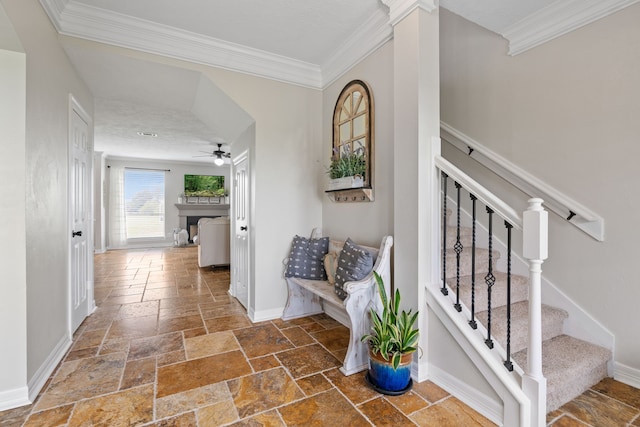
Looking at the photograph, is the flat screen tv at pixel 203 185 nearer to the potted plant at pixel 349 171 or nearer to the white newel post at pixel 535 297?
the potted plant at pixel 349 171

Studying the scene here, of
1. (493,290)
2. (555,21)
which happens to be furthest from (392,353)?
(555,21)

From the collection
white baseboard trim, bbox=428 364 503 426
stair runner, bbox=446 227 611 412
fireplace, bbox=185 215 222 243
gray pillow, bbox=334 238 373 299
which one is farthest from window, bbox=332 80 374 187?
fireplace, bbox=185 215 222 243

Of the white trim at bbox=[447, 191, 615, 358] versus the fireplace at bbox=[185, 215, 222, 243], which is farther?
the fireplace at bbox=[185, 215, 222, 243]

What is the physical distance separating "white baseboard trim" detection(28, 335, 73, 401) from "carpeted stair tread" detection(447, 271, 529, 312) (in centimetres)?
269

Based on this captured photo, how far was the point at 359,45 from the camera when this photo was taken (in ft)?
8.80

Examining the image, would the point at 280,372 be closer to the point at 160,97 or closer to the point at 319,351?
the point at 319,351

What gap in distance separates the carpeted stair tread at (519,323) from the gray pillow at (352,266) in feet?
2.66

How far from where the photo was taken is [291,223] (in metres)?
3.26

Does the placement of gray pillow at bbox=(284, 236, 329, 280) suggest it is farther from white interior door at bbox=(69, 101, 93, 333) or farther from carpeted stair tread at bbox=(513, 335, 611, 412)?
white interior door at bbox=(69, 101, 93, 333)

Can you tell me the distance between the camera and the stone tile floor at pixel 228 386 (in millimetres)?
1622

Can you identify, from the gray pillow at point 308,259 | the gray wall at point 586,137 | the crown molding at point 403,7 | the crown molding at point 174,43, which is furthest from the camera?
the gray pillow at point 308,259

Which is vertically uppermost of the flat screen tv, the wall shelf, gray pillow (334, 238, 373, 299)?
the flat screen tv

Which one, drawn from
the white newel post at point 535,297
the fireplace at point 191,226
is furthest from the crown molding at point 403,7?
the fireplace at point 191,226

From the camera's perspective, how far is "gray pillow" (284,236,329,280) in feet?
9.86
